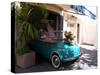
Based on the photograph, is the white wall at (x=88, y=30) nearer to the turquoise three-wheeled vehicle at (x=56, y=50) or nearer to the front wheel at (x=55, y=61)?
the turquoise three-wheeled vehicle at (x=56, y=50)

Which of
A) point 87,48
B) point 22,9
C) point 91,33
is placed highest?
point 22,9

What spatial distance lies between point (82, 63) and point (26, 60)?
25.7 inches

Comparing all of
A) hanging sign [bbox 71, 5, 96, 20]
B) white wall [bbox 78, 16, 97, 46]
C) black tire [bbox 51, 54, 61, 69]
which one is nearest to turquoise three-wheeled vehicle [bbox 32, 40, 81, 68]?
black tire [bbox 51, 54, 61, 69]

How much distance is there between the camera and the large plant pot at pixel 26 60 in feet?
7.18

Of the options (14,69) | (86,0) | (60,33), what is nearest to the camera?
(14,69)

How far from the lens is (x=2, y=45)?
220cm

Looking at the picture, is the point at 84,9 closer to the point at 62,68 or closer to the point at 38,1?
the point at 38,1

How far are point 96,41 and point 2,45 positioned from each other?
1.09 m

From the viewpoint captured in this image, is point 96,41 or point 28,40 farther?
point 96,41

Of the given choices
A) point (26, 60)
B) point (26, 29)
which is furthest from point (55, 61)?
point (26, 29)

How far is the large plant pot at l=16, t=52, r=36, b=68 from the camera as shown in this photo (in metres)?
2.19

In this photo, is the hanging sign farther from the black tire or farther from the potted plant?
the black tire

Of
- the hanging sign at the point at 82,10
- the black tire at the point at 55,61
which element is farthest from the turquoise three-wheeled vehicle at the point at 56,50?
the hanging sign at the point at 82,10

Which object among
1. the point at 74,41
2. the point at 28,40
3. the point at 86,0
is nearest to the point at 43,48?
the point at 28,40
